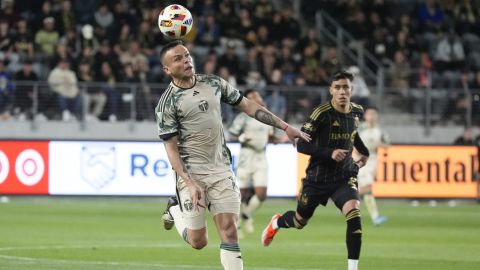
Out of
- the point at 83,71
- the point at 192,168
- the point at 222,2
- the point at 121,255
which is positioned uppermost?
the point at 222,2

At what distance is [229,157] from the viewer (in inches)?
458

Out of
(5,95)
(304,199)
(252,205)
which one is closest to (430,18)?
(5,95)

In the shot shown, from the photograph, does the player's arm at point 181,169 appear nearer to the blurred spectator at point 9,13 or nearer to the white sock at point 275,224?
the white sock at point 275,224

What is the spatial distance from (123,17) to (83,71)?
8.30 feet

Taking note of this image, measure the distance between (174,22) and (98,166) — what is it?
16.3 meters

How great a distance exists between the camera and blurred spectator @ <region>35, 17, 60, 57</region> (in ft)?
96.5

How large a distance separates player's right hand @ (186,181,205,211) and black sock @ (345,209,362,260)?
8.41 feet

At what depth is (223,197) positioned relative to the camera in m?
11.3

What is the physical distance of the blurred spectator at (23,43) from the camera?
28.9 m

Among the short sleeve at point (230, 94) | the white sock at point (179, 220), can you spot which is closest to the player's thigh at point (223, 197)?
the white sock at point (179, 220)

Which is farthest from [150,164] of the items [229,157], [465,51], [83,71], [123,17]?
[229,157]

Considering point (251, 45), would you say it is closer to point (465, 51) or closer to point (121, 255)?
point (465, 51)

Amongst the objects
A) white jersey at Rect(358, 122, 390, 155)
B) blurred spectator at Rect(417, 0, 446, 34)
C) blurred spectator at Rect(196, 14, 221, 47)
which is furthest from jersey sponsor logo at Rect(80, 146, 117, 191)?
blurred spectator at Rect(417, 0, 446, 34)

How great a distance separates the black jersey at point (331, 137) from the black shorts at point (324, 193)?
8 cm
